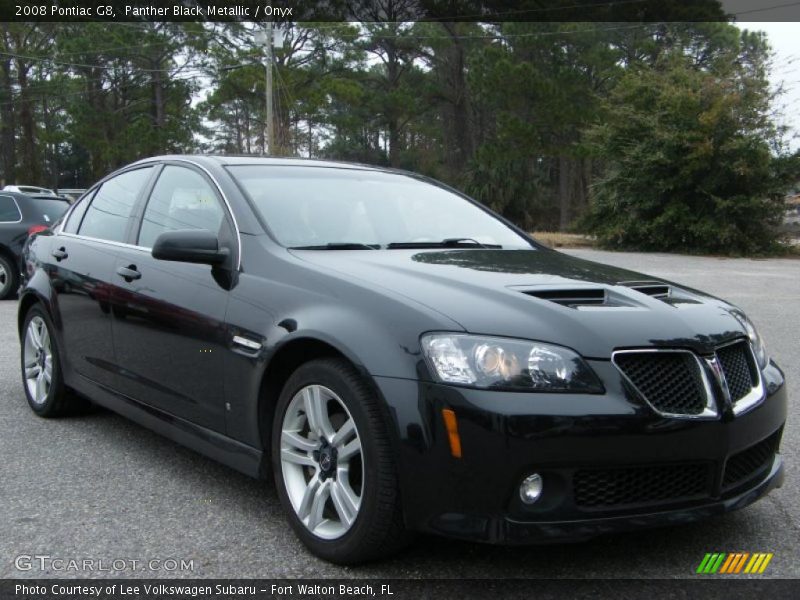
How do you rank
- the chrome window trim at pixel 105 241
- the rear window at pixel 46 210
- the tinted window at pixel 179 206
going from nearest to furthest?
the tinted window at pixel 179 206
the chrome window trim at pixel 105 241
the rear window at pixel 46 210

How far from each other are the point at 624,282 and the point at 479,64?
33.5 m

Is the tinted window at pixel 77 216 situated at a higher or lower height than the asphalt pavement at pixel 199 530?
higher

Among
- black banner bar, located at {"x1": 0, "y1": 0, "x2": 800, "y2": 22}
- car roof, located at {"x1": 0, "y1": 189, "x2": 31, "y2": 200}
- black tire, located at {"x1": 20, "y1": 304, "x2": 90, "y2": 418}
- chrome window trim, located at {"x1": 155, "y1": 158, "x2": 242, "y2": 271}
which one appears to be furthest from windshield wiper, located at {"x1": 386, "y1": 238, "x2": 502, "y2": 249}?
black banner bar, located at {"x1": 0, "y1": 0, "x2": 800, "y2": 22}

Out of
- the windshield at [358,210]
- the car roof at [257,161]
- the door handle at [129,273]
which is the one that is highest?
the car roof at [257,161]

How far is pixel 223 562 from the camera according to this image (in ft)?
9.38

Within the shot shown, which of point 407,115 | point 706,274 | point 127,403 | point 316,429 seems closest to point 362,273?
point 316,429

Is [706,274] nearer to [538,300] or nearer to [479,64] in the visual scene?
[538,300]

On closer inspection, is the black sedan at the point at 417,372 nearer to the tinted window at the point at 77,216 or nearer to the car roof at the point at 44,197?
the tinted window at the point at 77,216

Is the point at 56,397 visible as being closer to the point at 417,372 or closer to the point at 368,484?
the point at 368,484

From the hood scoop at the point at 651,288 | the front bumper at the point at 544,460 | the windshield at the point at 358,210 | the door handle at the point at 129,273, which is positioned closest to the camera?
the front bumper at the point at 544,460

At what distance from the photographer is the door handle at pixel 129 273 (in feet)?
12.7

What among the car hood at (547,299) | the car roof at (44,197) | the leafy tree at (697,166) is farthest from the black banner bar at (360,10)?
the car hood at (547,299)

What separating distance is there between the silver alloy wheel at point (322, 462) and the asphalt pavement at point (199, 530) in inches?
6.4

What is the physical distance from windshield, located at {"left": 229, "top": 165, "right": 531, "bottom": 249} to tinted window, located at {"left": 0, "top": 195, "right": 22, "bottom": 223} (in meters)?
8.79
